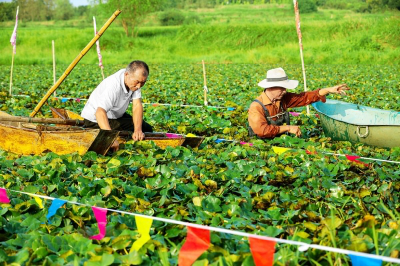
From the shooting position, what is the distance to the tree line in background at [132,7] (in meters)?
34.8

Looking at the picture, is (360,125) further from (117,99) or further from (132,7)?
(132,7)

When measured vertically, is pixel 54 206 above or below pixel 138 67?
below

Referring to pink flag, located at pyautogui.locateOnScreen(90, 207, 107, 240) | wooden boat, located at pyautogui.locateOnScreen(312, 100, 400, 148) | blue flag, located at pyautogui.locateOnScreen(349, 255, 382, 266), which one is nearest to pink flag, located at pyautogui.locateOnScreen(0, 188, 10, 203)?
pink flag, located at pyautogui.locateOnScreen(90, 207, 107, 240)

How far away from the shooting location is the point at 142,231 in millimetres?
2896

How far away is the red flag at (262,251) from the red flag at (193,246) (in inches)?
10.2

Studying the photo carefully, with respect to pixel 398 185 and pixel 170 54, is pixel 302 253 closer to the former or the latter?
pixel 398 185

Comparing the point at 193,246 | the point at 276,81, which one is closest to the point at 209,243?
the point at 193,246

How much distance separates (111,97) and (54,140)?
763 millimetres

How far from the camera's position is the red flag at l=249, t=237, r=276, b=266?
2.50 m

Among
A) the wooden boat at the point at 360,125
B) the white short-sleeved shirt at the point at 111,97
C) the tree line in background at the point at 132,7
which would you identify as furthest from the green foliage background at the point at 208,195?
the tree line in background at the point at 132,7

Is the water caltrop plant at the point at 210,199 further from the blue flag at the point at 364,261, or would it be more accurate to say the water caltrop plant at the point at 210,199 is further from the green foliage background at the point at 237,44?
the green foliage background at the point at 237,44

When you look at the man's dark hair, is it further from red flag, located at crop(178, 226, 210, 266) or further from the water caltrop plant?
red flag, located at crop(178, 226, 210, 266)

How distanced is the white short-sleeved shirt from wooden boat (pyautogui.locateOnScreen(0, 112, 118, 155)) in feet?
1.52

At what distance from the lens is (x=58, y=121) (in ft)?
18.1
